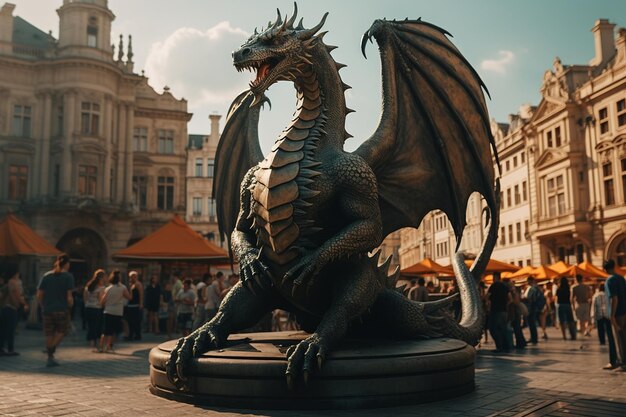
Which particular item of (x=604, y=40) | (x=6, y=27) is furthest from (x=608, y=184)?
(x=6, y=27)

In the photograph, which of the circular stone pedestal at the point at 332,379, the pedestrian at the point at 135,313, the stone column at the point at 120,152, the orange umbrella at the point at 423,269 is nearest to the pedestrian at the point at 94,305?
the pedestrian at the point at 135,313

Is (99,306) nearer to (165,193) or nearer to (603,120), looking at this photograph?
(165,193)

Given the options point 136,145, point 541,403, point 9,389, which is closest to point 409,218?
point 541,403

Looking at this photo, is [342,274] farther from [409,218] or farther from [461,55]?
[461,55]

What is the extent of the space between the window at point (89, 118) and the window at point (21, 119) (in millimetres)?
3055

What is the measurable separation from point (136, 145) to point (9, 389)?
112 ft

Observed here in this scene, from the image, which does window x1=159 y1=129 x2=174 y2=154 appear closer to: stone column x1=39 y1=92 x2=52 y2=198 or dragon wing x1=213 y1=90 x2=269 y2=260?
stone column x1=39 y1=92 x2=52 y2=198

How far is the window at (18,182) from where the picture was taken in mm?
32219

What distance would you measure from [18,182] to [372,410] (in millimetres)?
32928

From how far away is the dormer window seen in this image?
110ft

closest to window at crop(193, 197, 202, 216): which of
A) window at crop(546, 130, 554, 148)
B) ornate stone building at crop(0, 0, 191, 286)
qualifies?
ornate stone building at crop(0, 0, 191, 286)

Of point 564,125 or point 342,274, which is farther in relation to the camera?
point 564,125

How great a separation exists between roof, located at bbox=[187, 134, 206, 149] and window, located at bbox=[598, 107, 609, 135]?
3695cm

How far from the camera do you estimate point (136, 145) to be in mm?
38219
